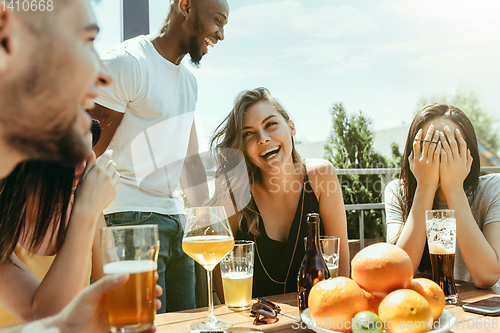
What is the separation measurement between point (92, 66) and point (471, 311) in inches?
44.4

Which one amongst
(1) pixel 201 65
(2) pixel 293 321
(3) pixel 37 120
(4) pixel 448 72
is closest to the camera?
(3) pixel 37 120

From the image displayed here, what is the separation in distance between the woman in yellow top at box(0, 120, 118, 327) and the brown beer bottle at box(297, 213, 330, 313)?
56 centimetres

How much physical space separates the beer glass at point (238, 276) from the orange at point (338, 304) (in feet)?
1.20

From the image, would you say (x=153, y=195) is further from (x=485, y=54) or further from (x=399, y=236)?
(x=485, y=54)

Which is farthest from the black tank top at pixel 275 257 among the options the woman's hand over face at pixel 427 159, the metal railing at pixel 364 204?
the metal railing at pixel 364 204

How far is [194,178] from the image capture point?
209 cm

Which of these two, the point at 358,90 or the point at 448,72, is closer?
the point at 358,90

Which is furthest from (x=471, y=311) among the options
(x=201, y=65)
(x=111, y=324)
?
(x=201, y=65)

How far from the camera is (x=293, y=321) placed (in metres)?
0.95

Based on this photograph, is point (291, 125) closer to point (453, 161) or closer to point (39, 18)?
point (453, 161)

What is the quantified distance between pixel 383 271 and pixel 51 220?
78 cm

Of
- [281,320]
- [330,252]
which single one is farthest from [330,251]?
[281,320]

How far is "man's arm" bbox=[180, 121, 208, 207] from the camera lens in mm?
2068

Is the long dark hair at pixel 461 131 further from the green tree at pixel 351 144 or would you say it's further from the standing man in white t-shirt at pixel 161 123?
the green tree at pixel 351 144
